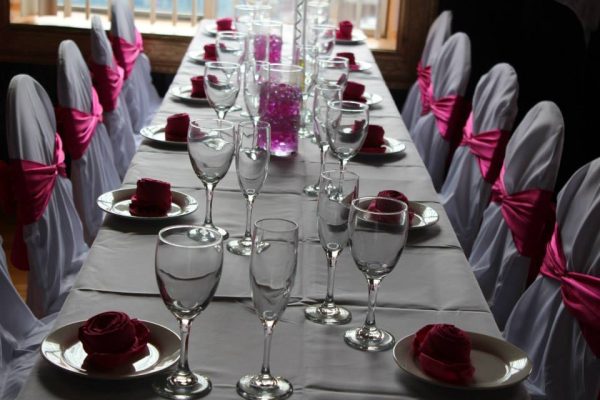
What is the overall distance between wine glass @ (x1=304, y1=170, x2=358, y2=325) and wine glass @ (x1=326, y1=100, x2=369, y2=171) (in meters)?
0.48

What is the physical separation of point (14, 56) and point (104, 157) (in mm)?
1992

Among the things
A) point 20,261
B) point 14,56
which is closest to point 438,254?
point 20,261

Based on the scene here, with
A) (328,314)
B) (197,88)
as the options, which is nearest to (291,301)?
(328,314)

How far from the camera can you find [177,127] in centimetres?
263

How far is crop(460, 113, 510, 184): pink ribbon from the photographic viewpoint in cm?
302

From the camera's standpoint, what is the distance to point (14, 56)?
5.09 metres

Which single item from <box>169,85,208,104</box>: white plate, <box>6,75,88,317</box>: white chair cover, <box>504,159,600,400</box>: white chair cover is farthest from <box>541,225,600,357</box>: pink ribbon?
<box>169,85,208,104</box>: white plate

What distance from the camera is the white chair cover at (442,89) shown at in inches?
145

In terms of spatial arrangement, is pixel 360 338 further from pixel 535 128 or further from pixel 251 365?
pixel 535 128

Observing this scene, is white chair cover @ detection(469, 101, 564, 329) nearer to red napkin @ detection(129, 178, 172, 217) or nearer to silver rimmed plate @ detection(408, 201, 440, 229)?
silver rimmed plate @ detection(408, 201, 440, 229)

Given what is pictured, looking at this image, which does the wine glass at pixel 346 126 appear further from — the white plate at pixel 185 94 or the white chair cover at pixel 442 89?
the white chair cover at pixel 442 89

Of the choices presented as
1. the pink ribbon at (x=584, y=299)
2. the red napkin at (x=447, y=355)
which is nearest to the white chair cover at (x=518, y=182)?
the pink ribbon at (x=584, y=299)

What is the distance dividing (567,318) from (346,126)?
636mm

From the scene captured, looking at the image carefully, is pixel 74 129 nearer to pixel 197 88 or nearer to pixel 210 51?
pixel 197 88
